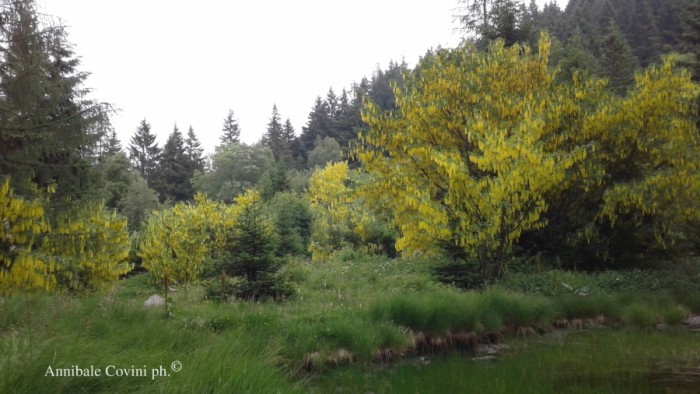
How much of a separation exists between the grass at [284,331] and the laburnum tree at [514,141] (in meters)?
1.85

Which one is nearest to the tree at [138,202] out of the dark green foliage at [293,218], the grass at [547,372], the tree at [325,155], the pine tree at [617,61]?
the dark green foliage at [293,218]

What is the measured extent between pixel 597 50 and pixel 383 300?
47.6m

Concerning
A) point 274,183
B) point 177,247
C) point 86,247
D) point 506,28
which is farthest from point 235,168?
point 86,247

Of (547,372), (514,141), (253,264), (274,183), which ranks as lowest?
(547,372)

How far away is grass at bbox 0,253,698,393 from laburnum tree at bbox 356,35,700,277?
72.7 inches

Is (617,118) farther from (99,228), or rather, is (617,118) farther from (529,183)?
(99,228)

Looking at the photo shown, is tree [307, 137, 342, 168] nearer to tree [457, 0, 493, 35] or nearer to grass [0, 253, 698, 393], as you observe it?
tree [457, 0, 493, 35]

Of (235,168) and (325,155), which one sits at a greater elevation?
(325,155)

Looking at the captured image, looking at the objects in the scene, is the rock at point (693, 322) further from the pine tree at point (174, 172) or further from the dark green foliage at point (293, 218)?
the pine tree at point (174, 172)

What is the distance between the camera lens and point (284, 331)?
7.26 meters

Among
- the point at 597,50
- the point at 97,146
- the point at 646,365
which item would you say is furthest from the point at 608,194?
the point at 597,50

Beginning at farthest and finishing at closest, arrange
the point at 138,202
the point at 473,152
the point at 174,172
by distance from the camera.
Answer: the point at 174,172 < the point at 138,202 < the point at 473,152

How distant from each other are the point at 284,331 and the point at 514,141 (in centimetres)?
673

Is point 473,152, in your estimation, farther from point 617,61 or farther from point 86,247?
point 617,61
